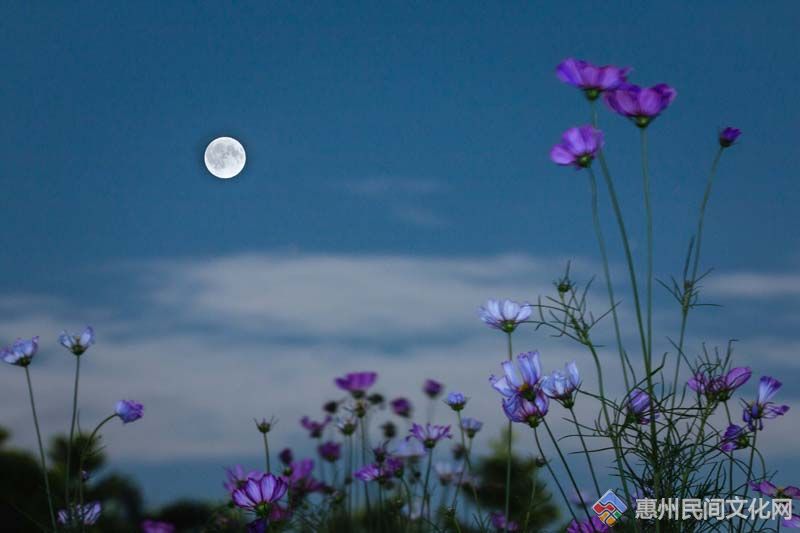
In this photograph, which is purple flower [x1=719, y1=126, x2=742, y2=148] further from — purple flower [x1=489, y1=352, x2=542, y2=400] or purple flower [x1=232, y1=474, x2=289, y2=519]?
purple flower [x1=232, y1=474, x2=289, y2=519]

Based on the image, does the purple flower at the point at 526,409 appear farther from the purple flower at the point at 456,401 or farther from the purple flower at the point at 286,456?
the purple flower at the point at 286,456

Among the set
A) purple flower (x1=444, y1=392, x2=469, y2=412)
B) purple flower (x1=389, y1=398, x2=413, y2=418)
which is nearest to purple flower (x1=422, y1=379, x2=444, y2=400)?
purple flower (x1=389, y1=398, x2=413, y2=418)

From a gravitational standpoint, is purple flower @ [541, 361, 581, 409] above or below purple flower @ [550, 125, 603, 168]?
below

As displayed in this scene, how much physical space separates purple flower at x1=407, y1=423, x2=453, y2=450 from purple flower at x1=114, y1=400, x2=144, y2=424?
105cm

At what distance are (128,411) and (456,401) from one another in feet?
4.06

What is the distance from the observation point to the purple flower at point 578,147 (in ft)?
8.73

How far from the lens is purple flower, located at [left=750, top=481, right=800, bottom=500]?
125 inches

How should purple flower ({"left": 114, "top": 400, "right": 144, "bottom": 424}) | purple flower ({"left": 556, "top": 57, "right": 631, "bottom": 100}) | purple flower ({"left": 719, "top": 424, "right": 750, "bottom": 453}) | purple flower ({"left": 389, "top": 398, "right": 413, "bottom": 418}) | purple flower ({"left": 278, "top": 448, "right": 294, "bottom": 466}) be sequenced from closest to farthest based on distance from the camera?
1. purple flower ({"left": 556, "top": 57, "right": 631, "bottom": 100})
2. purple flower ({"left": 719, "top": 424, "right": 750, "bottom": 453})
3. purple flower ({"left": 114, "top": 400, "right": 144, "bottom": 424})
4. purple flower ({"left": 278, "top": 448, "right": 294, "bottom": 466})
5. purple flower ({"left": 389, "top": 398, "right": 413, "bottom": 418})

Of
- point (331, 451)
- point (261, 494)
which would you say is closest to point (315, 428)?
point (331, 451)

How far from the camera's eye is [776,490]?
10.4ft

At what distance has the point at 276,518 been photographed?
159 inches

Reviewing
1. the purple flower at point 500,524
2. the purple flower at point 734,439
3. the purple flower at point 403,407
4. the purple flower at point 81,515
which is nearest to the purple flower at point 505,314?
the purple flower at point 734,439

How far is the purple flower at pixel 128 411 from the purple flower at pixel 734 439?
2.10m

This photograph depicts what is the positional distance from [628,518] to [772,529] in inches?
23.9
